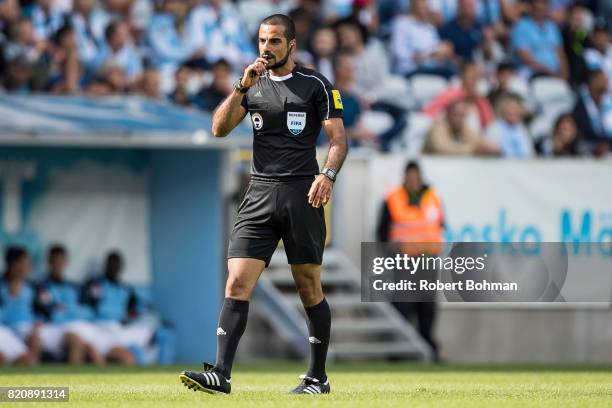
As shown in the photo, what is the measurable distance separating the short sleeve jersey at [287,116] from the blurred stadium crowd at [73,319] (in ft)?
22.6

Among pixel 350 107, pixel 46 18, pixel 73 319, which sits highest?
pixel 46 18

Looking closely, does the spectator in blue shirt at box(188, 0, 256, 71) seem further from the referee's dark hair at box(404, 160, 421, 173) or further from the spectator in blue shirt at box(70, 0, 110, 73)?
the referee's dark hair at box(404, 160, 421, 173)

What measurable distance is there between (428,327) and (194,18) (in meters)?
5.14

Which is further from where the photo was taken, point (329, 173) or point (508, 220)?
point (508, 220)

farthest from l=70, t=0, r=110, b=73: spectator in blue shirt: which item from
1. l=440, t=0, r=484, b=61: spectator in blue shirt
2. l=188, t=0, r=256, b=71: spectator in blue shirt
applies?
l=440, t=0, r=484, b=61: spectator in blue shirt

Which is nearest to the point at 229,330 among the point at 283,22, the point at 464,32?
the point at 283,22

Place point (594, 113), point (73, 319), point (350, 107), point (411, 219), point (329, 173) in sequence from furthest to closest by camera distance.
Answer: point (594, 113) → point (350, 107) → point (411, 219) → point (73, 319) → point (329, 173)

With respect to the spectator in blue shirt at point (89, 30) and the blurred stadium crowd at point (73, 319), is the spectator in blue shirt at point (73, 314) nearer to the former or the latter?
the blurred stadium crowd at point (73, 319)

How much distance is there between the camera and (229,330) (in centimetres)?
858

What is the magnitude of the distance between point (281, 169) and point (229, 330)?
1.05 metres

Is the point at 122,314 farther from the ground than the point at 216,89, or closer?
closer

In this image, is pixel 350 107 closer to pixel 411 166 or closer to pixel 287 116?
pixel 411 166

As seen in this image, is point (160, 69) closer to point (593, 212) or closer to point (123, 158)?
point (123, 158)

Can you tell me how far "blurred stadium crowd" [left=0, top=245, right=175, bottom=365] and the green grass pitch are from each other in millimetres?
739
